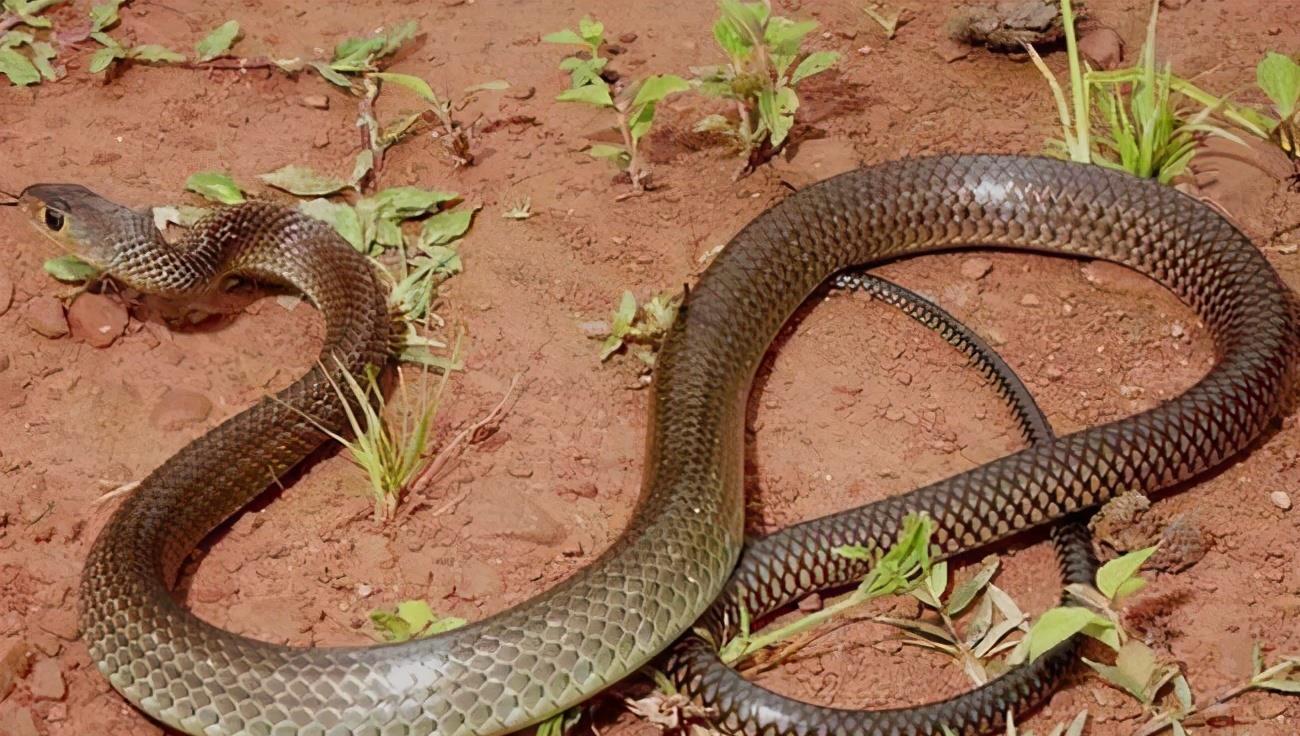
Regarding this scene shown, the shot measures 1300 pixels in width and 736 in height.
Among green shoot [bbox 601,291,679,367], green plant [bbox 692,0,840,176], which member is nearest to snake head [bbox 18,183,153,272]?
green shoot [bbox 601,291,679,367]

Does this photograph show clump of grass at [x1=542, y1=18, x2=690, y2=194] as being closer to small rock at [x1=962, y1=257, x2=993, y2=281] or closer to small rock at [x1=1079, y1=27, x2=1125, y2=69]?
small rock at [x1=962, y1=257, x2=993, y2=281]

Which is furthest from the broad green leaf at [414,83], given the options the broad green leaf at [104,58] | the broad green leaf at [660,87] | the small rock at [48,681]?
the small rock at [48,681]

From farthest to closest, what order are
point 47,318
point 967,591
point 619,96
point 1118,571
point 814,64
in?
point 619,96 → point 814,64 → point 47,318 → point 967,591 → point 1118,571

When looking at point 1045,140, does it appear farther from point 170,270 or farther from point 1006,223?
point 170,270

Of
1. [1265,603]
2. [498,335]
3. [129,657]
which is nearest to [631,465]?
[498,335]

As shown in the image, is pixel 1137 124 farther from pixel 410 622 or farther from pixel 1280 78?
pixel 410 622

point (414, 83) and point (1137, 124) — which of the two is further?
point (414, 83)

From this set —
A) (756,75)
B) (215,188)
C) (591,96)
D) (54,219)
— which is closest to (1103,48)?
(756,75)
